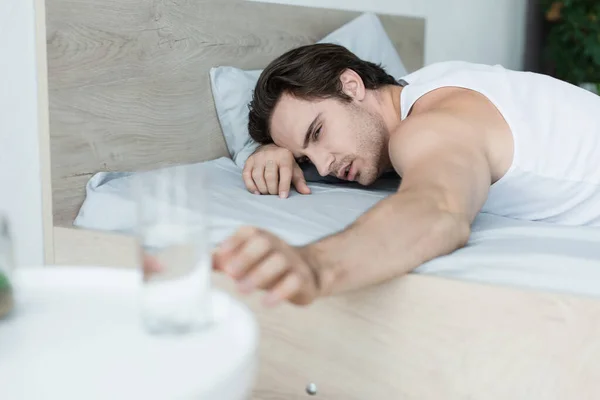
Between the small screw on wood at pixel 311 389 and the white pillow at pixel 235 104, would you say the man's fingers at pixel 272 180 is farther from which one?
the small screw on wood at pixel 311 389

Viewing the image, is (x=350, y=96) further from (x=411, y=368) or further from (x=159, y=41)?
(x=411, y=368)

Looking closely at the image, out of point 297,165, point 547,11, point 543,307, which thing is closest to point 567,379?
point 543,307

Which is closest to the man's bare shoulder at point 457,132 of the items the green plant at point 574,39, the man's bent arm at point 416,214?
the man's bent arm at point 416,214

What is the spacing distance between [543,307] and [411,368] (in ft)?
0.67

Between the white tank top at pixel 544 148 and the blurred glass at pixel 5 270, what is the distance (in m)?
0.84

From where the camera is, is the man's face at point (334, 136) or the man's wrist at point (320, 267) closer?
the man's wrist at point (320, 267)

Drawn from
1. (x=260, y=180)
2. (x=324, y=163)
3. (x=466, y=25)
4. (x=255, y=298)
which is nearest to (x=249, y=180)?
(x=260, y=180)

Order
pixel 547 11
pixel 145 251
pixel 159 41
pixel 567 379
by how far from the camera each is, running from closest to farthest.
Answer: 1. pixel 145 251
2. pixel 567 379
3. pixel 159 41
4. pixel 547 11

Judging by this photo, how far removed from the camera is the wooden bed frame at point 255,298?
0.94 metres

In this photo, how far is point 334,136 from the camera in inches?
58.9

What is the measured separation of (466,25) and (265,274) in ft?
8.53

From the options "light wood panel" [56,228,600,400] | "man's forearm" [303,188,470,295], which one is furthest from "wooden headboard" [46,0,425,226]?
"man's forearm" [303,188,470,295]

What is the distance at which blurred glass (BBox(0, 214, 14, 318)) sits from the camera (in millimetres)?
725

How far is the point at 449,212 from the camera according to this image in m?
0.99
